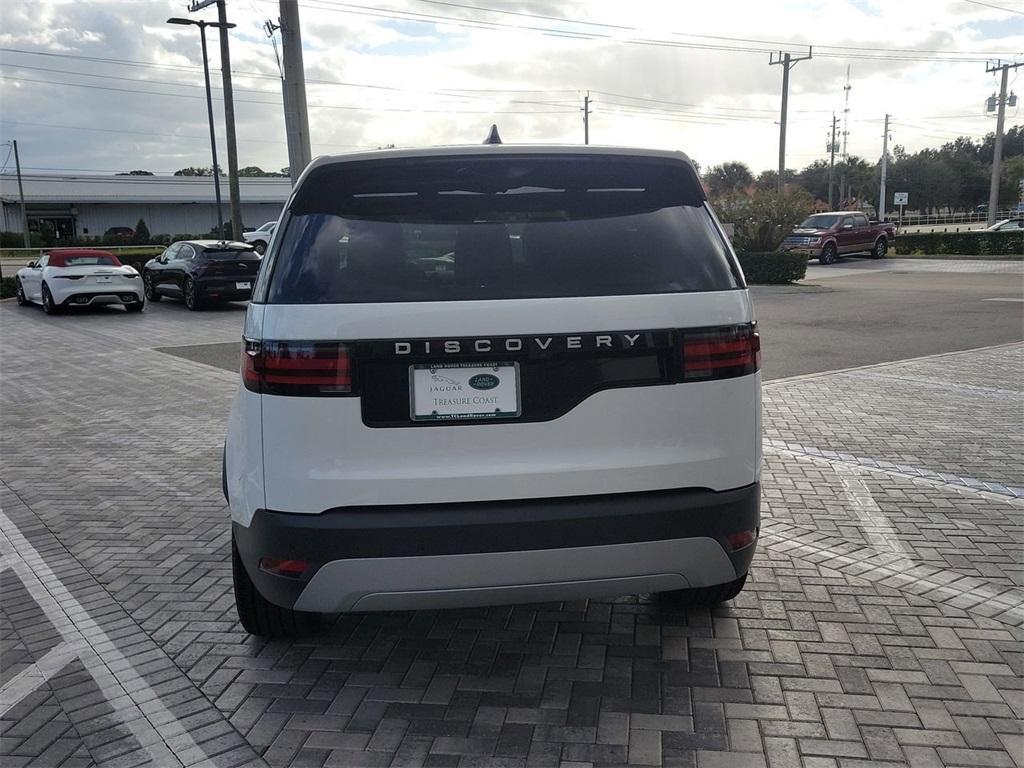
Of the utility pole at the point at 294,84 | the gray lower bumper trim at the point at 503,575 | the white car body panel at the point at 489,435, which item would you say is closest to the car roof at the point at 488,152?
the white car body panel at the point at 489,435

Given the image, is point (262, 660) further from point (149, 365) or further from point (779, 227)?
point (779, 227)

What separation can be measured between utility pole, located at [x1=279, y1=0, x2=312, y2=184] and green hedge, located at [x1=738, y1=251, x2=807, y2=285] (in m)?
13.4

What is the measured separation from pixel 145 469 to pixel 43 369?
255 inches

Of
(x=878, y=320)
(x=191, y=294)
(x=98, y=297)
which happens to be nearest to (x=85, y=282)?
(x=98, y=297)

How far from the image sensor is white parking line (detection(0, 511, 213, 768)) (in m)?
2.95

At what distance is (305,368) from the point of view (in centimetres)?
274

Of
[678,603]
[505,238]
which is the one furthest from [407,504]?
[678,603]

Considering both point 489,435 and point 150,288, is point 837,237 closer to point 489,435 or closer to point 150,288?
point 150,288

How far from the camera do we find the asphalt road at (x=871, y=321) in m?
11.4

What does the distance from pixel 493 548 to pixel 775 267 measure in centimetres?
2154

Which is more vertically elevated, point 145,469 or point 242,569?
point 242,569

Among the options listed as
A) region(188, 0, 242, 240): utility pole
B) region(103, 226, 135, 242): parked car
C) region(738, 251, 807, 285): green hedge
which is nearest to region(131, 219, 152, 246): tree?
region(103, 226, 135, 242): parked car

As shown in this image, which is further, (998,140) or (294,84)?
(998,140)

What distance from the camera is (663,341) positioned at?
2.83 meters
